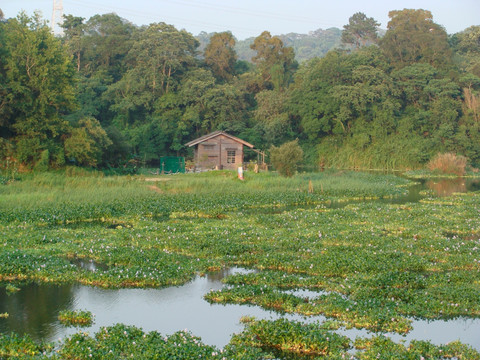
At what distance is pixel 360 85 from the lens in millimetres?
60688

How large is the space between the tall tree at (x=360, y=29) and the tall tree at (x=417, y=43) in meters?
17.2

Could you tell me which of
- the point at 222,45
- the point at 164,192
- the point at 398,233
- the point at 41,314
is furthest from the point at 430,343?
the point at 222,45

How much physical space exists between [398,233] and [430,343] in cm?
952

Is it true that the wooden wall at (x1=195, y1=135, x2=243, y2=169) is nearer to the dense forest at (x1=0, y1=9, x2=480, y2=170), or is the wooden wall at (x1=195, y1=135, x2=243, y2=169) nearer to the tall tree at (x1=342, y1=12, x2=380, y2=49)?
the dense forest at (x1=0, y1=9, x2=480, y2=170)

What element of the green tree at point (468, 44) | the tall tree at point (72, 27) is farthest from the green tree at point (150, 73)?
the green tree at point (468, 44)

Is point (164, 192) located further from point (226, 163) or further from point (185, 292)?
point (226, 163)

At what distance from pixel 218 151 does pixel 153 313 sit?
39.8 meters

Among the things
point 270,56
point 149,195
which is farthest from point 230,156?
point 149,195

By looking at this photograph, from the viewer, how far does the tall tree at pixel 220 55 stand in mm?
69938

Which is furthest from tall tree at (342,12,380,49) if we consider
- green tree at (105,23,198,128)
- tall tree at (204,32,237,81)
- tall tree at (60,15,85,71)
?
tall tree at (60,15,85,71)

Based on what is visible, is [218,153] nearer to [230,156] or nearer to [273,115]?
[230,156]

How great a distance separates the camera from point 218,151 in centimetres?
5012

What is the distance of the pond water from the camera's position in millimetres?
9586

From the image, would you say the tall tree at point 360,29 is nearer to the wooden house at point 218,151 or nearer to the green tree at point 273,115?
the green tree at point 273,115
